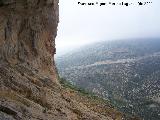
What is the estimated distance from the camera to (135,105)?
16450 centimetres

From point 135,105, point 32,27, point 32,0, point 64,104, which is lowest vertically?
point 135,105

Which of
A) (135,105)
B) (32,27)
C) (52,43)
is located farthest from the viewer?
(135,105)

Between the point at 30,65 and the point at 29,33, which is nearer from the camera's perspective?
the point at 30,65

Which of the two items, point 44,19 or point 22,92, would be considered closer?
point 22,92

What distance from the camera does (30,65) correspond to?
46.2 metres

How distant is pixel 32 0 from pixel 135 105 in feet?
422

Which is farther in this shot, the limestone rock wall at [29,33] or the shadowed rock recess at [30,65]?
the limestone rock wall at [29,33]

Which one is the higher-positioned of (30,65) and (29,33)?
(29,33)

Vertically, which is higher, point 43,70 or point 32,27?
point 32,27

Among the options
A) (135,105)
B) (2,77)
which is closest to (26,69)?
(2,77)

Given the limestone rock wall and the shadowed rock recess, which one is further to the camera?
the limestone rock wall

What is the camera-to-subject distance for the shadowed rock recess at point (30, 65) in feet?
105

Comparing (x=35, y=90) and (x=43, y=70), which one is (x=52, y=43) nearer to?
(x=43, y=70)

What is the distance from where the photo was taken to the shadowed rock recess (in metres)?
32.1
